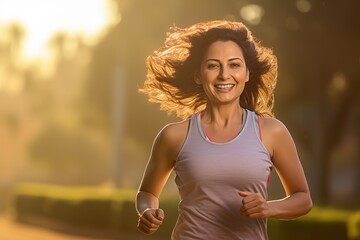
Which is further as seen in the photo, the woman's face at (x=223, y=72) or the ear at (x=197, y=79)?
the ear at (x=197, y=79)

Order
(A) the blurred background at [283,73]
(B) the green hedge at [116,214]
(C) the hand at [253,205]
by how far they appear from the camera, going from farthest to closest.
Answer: (A) the blurred background at [283,73] < (B) the green hedge at [116,214] < (C) the hand at [253,205]

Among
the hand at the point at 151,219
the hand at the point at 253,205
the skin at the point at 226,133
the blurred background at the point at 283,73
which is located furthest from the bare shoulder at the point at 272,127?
the blurred background at the point at 283,73

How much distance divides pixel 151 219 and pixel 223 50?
2.43 ft

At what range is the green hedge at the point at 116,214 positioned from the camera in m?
17.6

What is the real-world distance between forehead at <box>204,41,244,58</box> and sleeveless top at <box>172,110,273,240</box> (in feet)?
1.10

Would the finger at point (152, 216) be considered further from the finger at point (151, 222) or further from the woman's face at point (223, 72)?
the woman's face at point (223, 72)

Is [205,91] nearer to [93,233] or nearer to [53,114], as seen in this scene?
[93,233]

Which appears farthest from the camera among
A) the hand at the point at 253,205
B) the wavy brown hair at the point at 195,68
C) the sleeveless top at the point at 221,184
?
the wavy brown hair at the point at 195,68

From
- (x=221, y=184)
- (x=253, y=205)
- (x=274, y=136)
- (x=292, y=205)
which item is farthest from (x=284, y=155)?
(x=253, y=205)

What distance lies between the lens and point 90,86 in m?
46.8

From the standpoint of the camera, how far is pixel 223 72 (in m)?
4.36

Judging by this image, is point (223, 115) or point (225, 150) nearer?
point (225, 150)

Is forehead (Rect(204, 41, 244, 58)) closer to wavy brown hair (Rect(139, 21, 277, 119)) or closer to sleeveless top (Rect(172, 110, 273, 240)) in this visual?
wavy brown hair (Rect(139, 21, 277, 119))

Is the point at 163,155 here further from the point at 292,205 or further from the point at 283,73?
the point at 283,73
